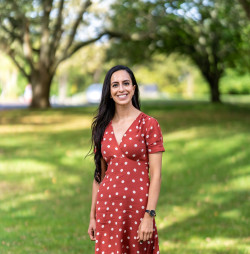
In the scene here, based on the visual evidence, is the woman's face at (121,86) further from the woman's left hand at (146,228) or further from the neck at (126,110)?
the woman's left hand at (146,228)

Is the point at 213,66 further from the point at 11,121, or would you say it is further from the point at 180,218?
the point at 180,218

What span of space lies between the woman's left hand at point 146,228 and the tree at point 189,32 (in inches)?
592

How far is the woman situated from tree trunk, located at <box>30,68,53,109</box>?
2479 cm

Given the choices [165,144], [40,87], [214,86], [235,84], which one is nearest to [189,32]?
[214,86]

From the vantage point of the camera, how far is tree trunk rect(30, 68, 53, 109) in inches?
1106

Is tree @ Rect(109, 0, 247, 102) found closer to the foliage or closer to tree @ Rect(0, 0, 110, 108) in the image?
tree @ Rect(0, 0, 110, 108)

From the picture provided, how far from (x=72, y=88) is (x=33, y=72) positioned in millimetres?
53491

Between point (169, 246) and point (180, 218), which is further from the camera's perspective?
point (180, 218)

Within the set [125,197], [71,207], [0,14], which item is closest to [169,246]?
[71,207]

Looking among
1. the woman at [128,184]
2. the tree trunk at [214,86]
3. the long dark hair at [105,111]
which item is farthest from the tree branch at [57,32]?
the woman at [128,184]

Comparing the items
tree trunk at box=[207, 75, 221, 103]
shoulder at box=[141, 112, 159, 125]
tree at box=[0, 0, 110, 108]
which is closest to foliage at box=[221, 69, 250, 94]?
tree trunk at box=[207, 75, 221, 103]

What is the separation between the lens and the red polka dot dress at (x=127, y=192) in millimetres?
3568

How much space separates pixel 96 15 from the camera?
29.0 metres

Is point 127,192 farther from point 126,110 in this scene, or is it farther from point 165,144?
point 165,144
